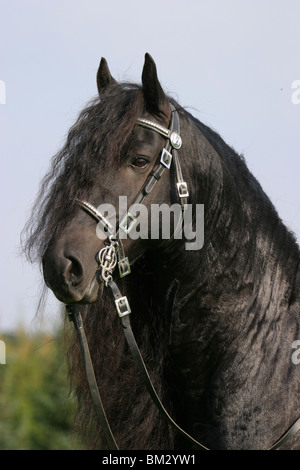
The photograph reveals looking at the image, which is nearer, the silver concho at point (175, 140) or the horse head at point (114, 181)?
the horse head at point (114, 181)

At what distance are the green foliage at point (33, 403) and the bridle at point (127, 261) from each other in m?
5.28

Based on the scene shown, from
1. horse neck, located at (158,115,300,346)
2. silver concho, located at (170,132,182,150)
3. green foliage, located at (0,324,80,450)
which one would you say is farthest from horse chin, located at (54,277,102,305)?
green foliage, located at (0,324,80,450)

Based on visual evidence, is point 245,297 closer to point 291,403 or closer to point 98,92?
point 291,403

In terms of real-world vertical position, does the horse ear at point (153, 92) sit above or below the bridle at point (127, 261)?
above

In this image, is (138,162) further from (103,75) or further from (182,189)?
(103,75)

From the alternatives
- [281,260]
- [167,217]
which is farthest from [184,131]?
[281,260]

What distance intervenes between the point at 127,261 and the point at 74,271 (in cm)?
34

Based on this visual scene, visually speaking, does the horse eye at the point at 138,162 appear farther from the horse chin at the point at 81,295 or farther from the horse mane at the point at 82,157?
the horse chin at the point at 81,295

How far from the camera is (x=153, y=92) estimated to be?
3.91 metres

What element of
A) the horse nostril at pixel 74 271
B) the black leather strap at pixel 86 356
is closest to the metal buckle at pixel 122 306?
the black leather strap at pixel 86 356

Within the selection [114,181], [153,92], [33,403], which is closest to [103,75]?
[153,92]

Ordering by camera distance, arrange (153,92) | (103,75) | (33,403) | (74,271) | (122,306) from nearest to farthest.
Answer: (74,271) → (122,306) → (153,92) → (103,75) → (33,403)

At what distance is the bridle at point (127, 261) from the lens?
3627 mm

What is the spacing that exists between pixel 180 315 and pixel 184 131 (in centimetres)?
103
